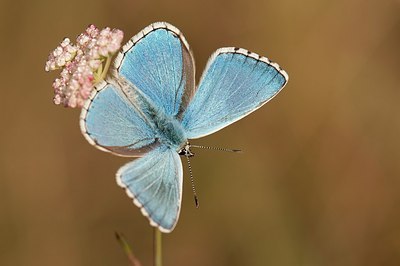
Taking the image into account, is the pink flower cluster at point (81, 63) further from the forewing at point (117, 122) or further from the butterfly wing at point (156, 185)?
the butterfly wing at point (156, 185)

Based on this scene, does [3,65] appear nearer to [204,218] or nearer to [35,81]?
[35,81]

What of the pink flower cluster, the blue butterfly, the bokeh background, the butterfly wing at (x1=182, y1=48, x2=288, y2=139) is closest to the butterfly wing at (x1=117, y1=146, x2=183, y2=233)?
the blue butterfly

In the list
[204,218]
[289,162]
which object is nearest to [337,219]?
[289,162]

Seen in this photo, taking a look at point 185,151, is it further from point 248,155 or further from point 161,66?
point 248,155

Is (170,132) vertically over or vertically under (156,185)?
over

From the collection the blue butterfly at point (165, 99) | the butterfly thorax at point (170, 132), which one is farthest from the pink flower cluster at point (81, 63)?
the butterfly thorax at point (170, 132)

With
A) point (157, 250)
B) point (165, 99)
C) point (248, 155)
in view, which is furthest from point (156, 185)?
point (248, 155)
